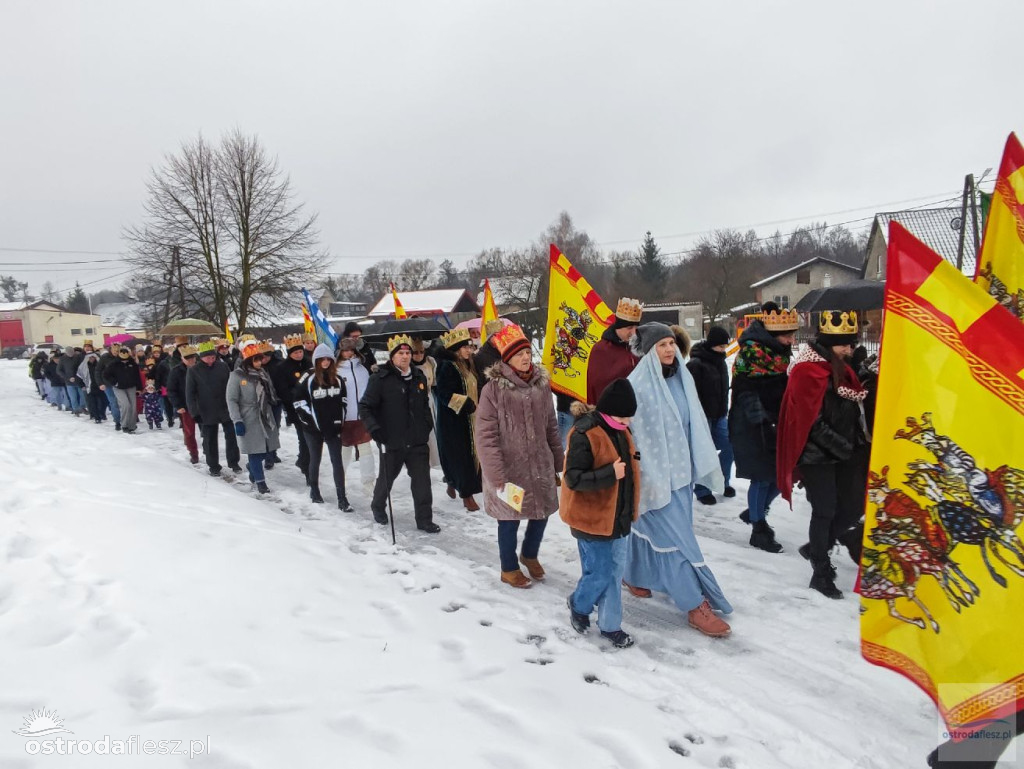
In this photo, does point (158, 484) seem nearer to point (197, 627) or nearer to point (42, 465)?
point (42, 465)

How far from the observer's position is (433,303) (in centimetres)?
5284

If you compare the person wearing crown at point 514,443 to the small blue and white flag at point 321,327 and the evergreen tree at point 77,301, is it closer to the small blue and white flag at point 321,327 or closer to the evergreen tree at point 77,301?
the small blue and white flag at point 321,327

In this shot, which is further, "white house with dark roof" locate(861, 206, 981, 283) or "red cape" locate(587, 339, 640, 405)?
"white house with dark roof" locate(861, 206, 981, 283)

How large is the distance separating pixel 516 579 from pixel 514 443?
1079 millimetres

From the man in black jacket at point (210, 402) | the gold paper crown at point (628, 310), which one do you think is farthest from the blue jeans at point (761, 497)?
the man in black jacket at point (210, 402)

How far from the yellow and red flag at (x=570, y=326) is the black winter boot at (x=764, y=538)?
2.96 m

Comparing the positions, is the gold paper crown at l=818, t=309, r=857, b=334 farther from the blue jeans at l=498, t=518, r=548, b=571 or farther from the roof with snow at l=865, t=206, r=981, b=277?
the roof with snow at l=865, t=206, r=981, b=277

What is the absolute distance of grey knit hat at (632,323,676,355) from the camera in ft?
13.6

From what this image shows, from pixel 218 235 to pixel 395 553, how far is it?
26.1m

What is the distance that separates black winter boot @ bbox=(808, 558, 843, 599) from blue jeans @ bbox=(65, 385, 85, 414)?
17.4 metres

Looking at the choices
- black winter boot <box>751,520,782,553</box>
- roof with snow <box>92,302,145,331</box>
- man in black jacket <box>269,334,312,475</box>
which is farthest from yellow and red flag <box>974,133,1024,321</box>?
roof with snow <box>92,302,145,331</box>

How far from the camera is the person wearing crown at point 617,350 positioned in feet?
18.0

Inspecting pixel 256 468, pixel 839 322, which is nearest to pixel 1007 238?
pixel 839 322

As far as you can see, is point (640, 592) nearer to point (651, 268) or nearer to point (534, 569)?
point (534, 569)
